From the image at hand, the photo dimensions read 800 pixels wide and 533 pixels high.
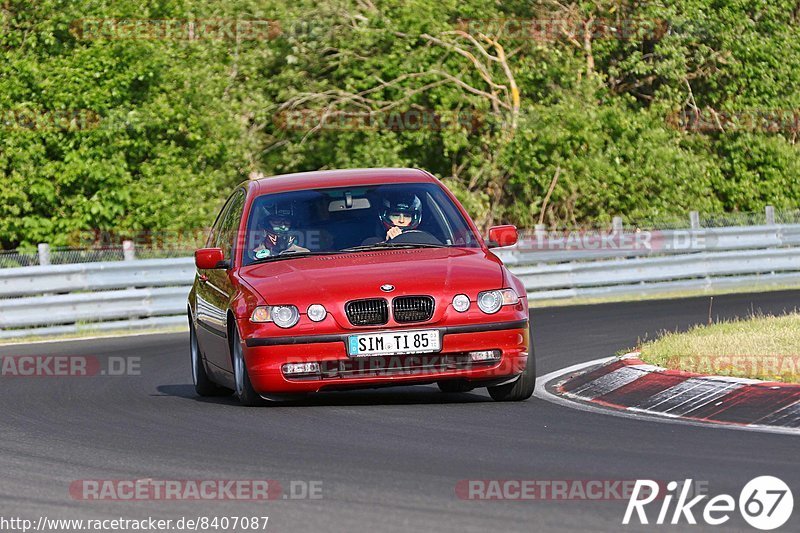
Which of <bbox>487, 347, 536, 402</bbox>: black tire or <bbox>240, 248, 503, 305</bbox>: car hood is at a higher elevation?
<bbox>240, 248, 503, 305</bbox>: car hood

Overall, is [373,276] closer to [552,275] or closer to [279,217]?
[279,217]

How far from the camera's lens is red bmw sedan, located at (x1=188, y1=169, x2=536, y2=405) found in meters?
10.1

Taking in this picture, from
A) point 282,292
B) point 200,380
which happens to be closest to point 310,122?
point 200,380

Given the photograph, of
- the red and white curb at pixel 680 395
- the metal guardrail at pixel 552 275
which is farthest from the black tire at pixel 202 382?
the metal guardrail at pixel 552 275

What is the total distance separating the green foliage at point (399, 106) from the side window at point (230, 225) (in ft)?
50.4

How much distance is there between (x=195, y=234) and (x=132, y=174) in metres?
1.96

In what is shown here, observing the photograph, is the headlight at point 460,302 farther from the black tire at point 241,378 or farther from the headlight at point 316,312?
the black tire at point 241,378

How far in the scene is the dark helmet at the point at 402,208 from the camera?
11.3m

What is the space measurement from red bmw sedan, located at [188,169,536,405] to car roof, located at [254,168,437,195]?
0.06 feet

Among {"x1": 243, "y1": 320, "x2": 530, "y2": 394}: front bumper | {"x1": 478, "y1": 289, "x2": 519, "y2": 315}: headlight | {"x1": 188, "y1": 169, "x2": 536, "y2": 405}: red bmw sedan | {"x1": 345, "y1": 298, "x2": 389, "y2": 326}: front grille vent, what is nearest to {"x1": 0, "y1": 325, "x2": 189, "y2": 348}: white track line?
{"x1": 188, "y1": 169, "x2": 536, "y2": 405}: red bmw sedan

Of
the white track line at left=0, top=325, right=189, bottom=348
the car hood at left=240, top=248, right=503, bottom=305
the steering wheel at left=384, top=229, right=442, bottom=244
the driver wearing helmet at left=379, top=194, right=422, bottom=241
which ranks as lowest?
the white track line at left=0, top=325, right=189, bottom=348

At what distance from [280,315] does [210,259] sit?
139cm

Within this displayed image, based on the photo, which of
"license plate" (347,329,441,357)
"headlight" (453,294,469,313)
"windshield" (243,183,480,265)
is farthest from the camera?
"windshield" (243,183,480,265)

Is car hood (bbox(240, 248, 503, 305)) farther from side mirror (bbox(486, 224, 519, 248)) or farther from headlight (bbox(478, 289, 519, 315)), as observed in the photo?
side mirror (bbox(486, 224, 519, 248))
